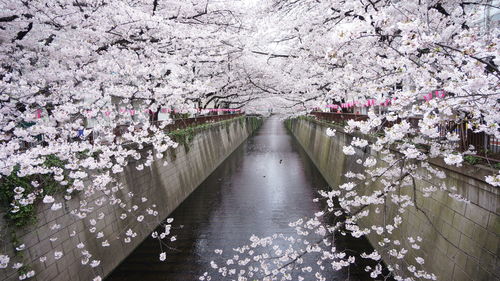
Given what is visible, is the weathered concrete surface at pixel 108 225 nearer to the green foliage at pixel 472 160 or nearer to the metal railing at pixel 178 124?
the metal railing at pixel 178 124

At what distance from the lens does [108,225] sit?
984 centimetres

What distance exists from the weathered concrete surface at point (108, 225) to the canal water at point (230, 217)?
0.56 metres

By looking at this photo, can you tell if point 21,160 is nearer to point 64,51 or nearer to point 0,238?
point 0,238

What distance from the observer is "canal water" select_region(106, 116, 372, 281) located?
9.75 metres

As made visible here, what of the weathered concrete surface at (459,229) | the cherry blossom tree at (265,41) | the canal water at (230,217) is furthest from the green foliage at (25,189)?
the weathered concrete surface at (459,229)

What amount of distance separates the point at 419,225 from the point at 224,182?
1449 centimetres

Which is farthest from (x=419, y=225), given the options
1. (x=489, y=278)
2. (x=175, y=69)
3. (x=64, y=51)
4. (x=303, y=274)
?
(x=64, y=51)

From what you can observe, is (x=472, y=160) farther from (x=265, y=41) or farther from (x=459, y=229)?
(x=265, y=41)

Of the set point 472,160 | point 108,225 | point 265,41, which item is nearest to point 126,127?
point 108,225

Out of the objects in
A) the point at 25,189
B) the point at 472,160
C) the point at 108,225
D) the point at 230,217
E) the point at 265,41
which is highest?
the point at 265,41

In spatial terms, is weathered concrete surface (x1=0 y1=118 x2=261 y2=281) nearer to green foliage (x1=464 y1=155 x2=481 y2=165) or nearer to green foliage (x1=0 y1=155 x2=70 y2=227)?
green foliage (x1=0 y1=155 x2=70 y2=227)

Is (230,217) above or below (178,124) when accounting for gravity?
below

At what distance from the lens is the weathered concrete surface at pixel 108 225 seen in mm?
6906

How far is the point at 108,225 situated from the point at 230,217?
223 inches
